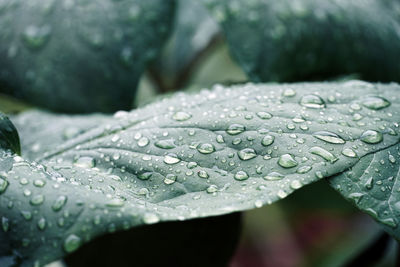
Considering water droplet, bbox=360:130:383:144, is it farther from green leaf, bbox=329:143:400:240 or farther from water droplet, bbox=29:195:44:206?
water droplet, bbox=29:195:44:206

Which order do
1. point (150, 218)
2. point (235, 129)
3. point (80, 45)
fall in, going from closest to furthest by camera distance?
1. point (150, 218)
2. point (235, 129)
3. point (80, 45)

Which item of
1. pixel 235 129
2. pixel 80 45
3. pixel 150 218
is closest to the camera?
pixel 150 218

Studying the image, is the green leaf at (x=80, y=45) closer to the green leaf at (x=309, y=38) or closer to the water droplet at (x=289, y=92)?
the green leaf at (x=309, y=38)

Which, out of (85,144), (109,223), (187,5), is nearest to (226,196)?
(109,223)

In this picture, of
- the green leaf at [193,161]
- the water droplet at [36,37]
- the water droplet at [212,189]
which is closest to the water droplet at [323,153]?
the green leaf at [193,161]

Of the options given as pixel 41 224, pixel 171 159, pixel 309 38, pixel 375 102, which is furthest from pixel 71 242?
pixel 309 38

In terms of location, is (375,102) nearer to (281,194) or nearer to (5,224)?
(281,194)

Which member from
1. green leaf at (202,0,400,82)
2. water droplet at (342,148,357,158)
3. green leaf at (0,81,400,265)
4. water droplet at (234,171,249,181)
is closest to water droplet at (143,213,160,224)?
green leaf at (0,81,400,265)
